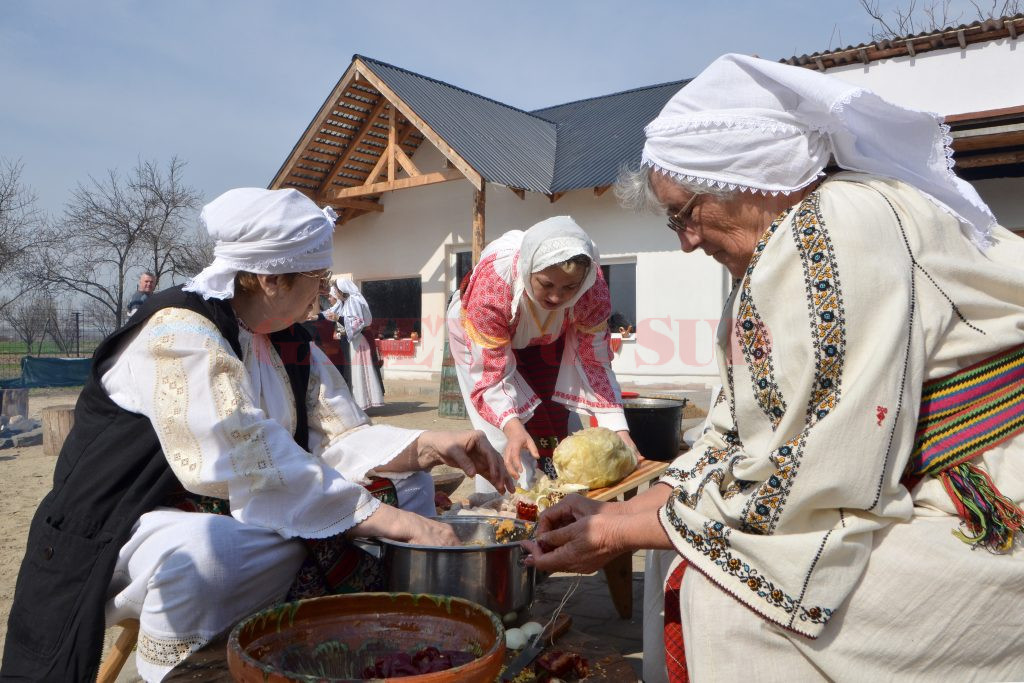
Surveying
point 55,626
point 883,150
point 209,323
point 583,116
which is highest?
point 583,116

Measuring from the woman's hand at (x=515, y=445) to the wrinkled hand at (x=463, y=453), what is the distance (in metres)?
0.78

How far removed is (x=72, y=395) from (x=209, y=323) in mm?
13609

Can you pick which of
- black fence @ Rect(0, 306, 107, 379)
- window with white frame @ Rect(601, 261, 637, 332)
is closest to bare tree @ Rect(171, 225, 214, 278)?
black fence @ Rect(0, 306, 107, 379)

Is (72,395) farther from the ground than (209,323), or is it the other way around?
(209,323)

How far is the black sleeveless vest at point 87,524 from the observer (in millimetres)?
1968

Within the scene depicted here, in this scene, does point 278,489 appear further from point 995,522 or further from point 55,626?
point 995,522

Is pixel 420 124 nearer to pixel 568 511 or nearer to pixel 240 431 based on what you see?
pixel 240 431

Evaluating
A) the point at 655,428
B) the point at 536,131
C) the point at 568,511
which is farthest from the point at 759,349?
the point at 536,131

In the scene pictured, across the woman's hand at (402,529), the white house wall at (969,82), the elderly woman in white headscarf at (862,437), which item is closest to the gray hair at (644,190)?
the elderly woman in white headscarf at (862,437)

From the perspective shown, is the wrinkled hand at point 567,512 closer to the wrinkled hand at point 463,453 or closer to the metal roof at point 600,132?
the wrinkled hand at point 463,453

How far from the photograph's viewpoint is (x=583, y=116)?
52.6 feet

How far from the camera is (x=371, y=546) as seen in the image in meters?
2.45

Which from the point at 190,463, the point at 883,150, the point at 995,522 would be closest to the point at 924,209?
the point at 883,150

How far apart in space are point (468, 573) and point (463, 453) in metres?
0.85
